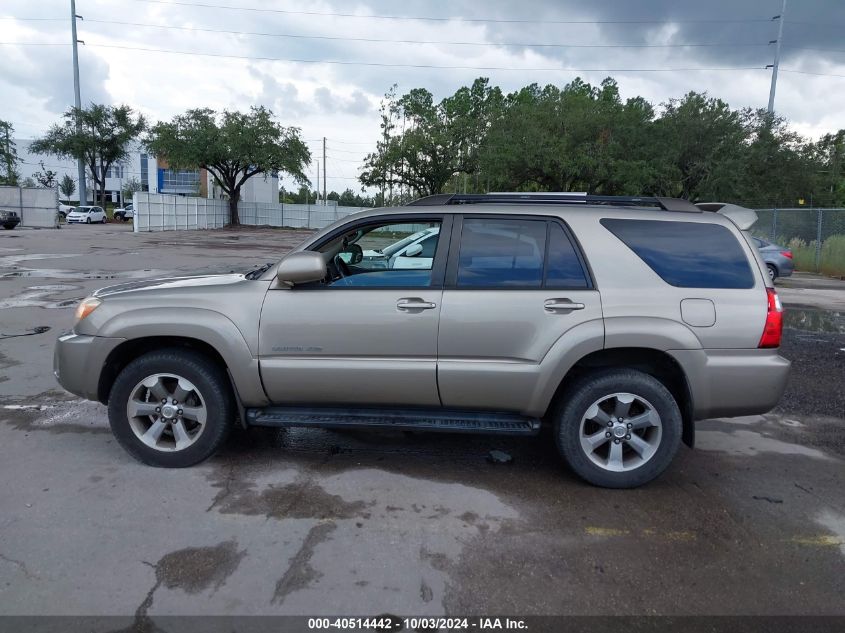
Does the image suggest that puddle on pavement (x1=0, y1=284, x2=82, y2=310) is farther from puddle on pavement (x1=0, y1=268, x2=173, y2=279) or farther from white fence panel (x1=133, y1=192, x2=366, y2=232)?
white fence panel (x1=133, y1=192, x2=366, y2=232)

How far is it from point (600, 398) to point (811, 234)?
893 inches

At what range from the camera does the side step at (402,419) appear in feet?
13.6

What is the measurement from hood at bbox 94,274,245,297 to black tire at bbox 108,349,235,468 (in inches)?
19.1

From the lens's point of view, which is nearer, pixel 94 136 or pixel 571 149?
pixel 571 149

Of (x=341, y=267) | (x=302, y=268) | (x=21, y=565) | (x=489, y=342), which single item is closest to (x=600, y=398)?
(x=489, y=342)

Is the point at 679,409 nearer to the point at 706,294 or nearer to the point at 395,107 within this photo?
the point at 706,294

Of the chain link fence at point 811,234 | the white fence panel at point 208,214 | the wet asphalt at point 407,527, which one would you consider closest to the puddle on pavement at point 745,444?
the wet asphalt at point 407,527

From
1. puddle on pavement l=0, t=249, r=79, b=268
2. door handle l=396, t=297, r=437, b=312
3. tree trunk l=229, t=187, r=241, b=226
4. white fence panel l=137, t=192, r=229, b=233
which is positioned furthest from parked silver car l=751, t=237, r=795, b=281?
tree trunk l=229, t=187, r=241, b=226

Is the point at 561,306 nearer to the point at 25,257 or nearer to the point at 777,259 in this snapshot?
the point at 777,259

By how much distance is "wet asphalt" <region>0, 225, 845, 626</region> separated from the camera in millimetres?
3035

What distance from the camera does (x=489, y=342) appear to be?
4082 millimetres

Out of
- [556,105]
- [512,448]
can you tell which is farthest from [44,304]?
[556,105]

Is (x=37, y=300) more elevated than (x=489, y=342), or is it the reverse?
(x=489, y=342)

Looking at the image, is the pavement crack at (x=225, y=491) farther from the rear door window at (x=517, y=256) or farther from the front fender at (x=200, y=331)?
the rear door window at (x=517, y=256)
